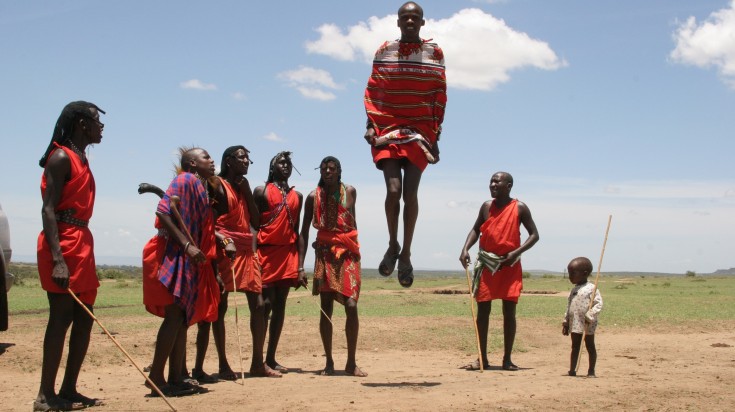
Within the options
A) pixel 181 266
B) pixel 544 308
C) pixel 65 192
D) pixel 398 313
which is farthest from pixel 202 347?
pixel 544 308

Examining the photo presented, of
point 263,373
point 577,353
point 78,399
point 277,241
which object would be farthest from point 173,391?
point 577,353

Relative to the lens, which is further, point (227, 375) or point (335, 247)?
point (335, 247)

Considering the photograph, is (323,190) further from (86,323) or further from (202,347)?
(86,323)

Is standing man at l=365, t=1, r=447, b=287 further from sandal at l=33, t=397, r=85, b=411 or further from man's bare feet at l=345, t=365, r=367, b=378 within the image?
sandal at l=33, t=397, r=85, b=411

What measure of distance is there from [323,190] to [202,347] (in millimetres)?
2211

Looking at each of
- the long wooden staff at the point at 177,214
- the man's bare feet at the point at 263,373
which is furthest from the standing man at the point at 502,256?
the long wooden staff at the point at 177,214

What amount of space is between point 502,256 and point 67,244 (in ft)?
17.4

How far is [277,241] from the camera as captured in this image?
9.19 meters

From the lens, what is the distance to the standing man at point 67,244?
249 inches

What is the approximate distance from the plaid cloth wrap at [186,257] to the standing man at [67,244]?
2.11 ft

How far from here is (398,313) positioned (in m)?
16.8

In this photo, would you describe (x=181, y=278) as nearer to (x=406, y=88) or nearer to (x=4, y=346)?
(x=406, y=88)

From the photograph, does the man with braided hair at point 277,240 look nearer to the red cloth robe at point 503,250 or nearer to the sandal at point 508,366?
the red cloth robe at point 503,250

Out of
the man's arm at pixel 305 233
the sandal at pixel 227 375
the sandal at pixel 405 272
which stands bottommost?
the sandal at pixel 227 375
